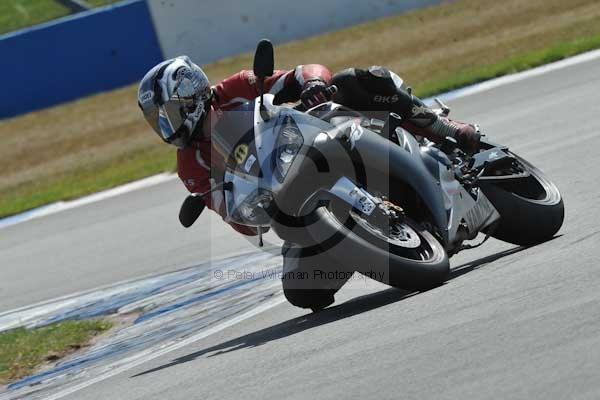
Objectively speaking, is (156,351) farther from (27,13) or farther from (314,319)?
(27,13)

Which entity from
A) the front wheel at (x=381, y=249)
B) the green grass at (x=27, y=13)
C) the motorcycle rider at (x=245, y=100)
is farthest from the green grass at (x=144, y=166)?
the front wheel at (x=381, y=249)

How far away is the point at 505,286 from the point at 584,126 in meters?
5.43

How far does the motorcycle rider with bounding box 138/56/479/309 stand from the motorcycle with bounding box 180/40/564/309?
0.14 m

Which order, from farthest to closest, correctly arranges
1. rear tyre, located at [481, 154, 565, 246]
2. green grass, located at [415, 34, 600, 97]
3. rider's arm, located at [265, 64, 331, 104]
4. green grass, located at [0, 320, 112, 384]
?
green grass, located at [415, 34, 600, 97], green grass, located at [0, 320, 112, 384], rear tyre, located at [481, 154, 565, 246], rider's arm, located at [265, 64, 331, 104]

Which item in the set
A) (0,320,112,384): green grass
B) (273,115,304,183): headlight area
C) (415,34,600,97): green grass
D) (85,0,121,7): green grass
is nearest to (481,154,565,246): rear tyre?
(273,115,304,183): headlight area

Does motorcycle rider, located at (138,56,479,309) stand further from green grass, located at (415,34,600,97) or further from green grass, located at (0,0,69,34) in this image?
green grass, located at (0,0,69,34)

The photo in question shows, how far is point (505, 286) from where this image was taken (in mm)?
5133

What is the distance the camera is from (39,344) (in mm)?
7586

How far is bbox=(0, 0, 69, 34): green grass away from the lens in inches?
997

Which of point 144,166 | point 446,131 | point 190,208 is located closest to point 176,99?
point 190,208

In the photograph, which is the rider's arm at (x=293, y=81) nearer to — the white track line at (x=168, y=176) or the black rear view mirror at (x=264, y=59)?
the black rear view mirror at (x=264, y=59)

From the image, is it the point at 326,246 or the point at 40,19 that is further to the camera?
the point at 40,19

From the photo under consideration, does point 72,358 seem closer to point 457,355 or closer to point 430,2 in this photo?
point 457,355

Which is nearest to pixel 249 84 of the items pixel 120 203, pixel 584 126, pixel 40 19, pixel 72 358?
pixel 72 358
